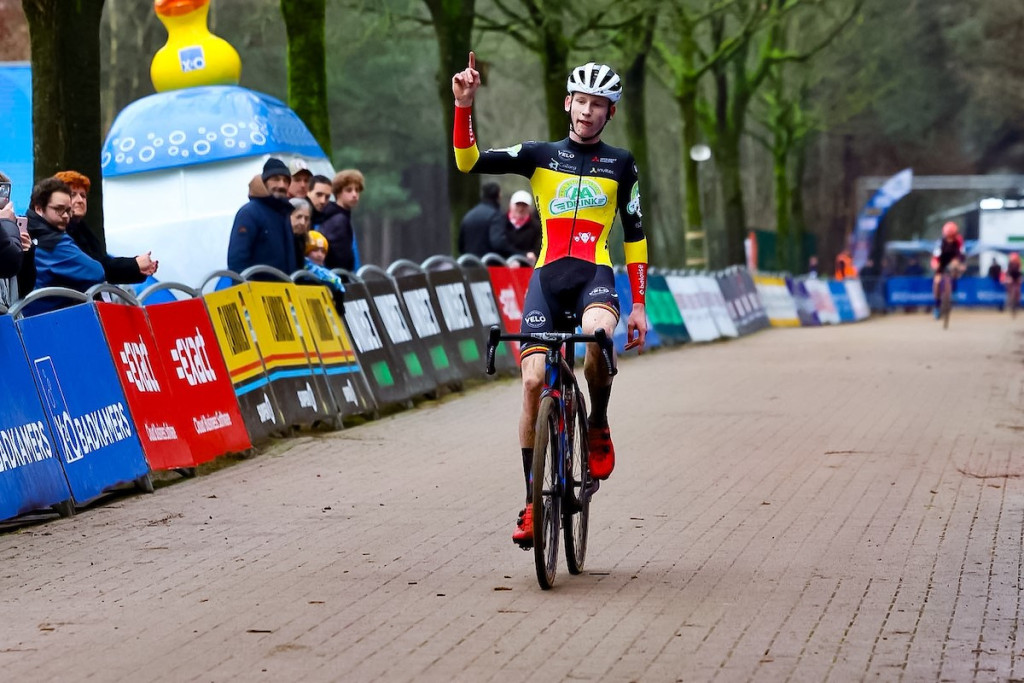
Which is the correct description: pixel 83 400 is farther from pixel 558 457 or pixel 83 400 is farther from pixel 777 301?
pixel 777 301

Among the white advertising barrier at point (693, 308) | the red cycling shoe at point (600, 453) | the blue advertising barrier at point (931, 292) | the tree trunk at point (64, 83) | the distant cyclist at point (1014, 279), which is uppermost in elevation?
the tree trunk at point (64, 83)

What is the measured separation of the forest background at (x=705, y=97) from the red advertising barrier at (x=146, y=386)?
19303 millimetres

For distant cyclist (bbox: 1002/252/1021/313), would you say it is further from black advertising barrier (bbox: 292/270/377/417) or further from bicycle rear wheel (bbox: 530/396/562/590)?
bicycle rear wheel (bbox: 530/396/562/590)

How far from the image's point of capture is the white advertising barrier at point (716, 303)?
30828 millimetres

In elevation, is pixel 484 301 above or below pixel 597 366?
below

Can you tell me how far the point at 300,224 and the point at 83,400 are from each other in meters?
4.85

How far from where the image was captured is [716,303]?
31.6 m

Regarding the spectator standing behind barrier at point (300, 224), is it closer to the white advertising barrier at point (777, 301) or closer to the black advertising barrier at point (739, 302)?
the black advertising barrier at point (739, 302)

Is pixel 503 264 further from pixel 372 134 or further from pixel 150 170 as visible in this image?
pixel 372 134

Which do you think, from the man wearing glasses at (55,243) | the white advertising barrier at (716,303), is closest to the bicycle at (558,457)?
the man wearing glasses at (55,243)

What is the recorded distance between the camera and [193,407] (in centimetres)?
1219

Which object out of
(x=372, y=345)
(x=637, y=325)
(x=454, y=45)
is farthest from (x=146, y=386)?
(x=454, y=45)

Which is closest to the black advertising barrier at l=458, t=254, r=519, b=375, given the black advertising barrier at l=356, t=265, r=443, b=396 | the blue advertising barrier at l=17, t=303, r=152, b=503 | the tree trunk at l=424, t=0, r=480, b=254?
the black advertising barrier at l=356, t=265, r=443, b=396

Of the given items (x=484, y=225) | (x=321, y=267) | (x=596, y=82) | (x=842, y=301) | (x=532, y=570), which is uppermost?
(x=596, y=82)
